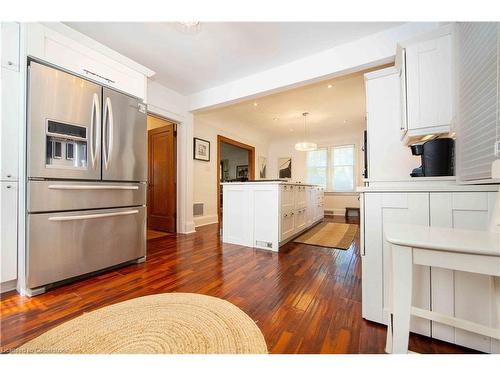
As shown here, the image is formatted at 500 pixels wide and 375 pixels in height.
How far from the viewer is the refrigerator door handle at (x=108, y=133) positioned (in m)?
1.84

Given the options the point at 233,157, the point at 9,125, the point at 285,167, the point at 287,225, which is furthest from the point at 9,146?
the point at 233,157

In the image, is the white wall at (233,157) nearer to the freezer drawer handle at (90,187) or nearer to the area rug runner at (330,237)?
the area rug runner at (330,237)

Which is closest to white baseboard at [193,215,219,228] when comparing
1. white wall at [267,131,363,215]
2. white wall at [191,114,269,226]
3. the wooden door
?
white wall at [191,114,269,226]

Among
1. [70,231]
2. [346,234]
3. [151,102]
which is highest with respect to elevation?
[151,102]

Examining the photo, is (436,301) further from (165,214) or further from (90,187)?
(165,214)

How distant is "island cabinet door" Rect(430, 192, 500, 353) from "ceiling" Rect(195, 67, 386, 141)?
96.6 inches

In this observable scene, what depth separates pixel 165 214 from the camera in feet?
13.0

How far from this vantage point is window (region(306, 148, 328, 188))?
22.3 feet

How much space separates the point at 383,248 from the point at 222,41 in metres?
2.59

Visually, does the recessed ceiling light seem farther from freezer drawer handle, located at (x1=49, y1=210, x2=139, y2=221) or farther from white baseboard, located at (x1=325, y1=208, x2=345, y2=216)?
white baseboard, located at (x1=325, y1=208, x2=345, y2=216)

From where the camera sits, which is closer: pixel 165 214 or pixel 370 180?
pixel 370 180

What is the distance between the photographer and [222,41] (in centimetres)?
231
